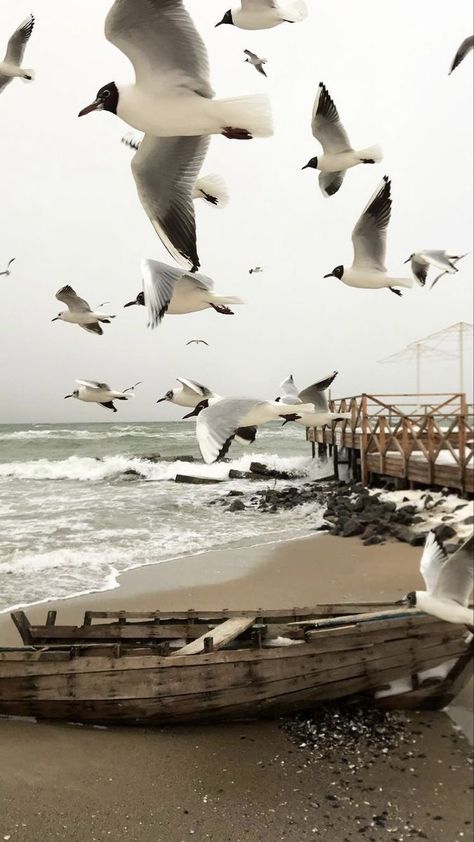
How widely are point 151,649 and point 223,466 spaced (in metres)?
9.79

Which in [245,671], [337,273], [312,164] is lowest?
[245,671]

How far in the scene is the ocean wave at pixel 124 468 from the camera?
1105 centimetres

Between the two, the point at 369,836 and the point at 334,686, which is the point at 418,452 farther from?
the point at 369,836

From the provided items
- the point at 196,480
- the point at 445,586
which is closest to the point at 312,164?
the point at 445,586

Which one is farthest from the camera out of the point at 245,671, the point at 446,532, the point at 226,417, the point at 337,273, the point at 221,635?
the point at 446,532

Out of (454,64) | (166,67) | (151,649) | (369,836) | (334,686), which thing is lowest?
(369,836)

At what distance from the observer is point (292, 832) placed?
1.90m

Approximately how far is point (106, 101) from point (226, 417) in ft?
1.20

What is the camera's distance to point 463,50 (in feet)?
3.52

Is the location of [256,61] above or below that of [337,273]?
above

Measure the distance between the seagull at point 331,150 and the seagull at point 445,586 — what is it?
120 centimetres

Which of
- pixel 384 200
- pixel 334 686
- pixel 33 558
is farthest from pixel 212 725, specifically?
pixel 33 558

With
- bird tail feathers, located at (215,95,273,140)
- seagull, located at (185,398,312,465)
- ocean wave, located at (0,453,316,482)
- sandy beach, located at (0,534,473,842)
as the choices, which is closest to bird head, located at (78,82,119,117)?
bird tail feathers, located at (215,95,273,140)

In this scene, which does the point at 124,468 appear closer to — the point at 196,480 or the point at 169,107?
the point at 196,480
